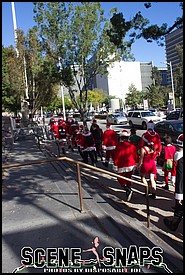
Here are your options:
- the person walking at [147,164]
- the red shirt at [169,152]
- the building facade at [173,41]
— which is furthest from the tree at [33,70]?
the person walking at [147,164]

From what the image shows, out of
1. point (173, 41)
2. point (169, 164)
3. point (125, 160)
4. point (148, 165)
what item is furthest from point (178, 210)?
point (173, 41)

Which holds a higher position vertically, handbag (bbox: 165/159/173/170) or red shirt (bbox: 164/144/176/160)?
red shirt (bbox: 164/144/176/160)

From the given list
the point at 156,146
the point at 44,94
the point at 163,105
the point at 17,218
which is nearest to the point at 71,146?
the point at 156,146

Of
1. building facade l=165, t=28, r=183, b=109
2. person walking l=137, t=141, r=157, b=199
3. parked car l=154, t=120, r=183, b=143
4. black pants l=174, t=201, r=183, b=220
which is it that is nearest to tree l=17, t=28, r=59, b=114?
parked car l=154, t=120, r=183, b=143

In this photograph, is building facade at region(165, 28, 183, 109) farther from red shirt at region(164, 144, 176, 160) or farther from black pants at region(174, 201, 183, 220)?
black pants at region(174, 201, 183, 220)

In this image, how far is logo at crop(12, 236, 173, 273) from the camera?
354 centimetres

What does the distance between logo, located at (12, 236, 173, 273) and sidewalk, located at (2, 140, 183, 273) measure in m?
0.08

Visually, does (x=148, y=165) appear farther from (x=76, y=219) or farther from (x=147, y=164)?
(x=76, y=219)

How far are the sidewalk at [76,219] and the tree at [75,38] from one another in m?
6.98

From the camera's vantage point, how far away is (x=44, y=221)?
16.2 ft

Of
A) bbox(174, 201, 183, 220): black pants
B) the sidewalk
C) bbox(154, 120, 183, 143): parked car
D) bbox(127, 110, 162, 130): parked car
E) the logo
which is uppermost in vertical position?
bbox(127, 110, 162, 130): parked car

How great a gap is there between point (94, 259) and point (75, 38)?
1052 cm

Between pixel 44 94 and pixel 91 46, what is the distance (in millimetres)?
18449

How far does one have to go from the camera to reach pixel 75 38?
40.1ft
